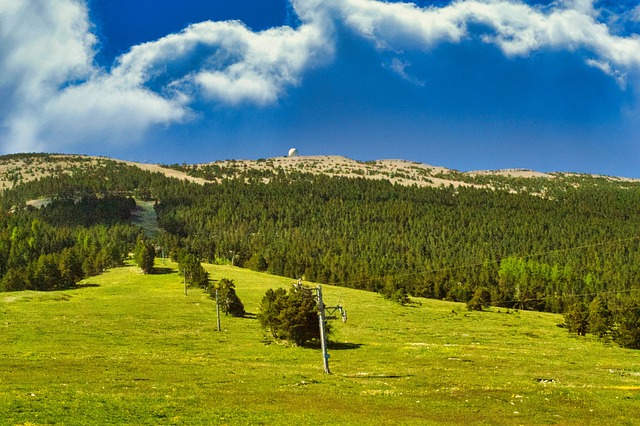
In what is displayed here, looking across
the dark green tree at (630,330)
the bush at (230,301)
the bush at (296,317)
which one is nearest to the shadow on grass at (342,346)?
the bush at (296,317)

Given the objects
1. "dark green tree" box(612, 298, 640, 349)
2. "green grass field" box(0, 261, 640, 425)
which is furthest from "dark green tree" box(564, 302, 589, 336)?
"dark green tree" box(612, 298, 640, 349)

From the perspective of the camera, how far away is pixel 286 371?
2071 inches

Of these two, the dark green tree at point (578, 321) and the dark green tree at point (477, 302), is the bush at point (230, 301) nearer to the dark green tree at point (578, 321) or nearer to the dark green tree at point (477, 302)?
the dark green tree at point (477, 302)

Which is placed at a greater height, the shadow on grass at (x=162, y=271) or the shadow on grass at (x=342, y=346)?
the shadow on grass at (x=162, y=271)

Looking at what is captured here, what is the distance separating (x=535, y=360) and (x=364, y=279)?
12845 centimetres

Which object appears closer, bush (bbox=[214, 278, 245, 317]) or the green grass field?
the green grass field

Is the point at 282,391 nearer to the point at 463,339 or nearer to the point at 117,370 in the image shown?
the point at 117,370

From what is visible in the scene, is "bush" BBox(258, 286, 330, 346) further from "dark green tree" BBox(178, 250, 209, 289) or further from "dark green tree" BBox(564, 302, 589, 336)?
"dark green tree" BBox(178, 250, 209, 289)

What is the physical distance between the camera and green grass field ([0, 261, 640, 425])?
1246 inches

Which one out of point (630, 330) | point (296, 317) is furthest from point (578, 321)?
point (296, 317)

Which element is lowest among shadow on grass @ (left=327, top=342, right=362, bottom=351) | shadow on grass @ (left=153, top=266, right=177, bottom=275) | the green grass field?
shadow on grass @ (left=327, top=342, right=362, bottom=351)

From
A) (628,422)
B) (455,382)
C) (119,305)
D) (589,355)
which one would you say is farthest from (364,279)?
(628,422)

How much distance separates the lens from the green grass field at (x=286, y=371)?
31.6 m

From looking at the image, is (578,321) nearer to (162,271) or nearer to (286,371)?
(286,371)
